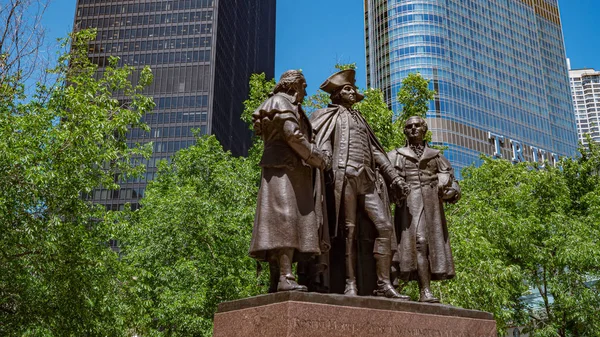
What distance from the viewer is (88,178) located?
1448cm

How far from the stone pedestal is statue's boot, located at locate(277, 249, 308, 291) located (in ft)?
0.87

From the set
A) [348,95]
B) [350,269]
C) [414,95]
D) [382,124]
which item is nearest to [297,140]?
[350,269]

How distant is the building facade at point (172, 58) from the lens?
94.6 meters

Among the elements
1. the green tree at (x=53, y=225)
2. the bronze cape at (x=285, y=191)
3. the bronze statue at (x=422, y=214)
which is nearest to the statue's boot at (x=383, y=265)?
the bronze statue at (x=422, y=214)

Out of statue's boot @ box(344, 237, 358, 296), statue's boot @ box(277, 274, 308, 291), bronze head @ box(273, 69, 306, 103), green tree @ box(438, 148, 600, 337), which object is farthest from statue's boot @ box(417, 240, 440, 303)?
green tree @ box(438, 148, 600, 337)

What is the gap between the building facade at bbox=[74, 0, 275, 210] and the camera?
9462 cm

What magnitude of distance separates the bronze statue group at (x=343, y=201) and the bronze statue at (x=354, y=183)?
13 mm

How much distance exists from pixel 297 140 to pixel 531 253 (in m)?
19.9

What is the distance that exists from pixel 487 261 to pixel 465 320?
40.1ft

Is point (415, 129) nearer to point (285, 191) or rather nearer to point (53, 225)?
point (285, 191)

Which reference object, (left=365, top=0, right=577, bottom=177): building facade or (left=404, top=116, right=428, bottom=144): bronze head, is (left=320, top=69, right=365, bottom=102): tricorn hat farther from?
(left=365, top=0, right=577, bottom=177): building facade

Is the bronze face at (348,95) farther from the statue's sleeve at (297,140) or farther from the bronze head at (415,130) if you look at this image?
the statue's sleeve at (297,140)

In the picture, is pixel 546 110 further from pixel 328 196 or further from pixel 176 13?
pixel 328 196

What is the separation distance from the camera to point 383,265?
754cm
